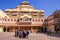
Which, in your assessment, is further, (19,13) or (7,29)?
(19,13)

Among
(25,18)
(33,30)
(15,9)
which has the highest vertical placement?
(15,9)

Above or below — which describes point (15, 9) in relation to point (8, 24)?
above

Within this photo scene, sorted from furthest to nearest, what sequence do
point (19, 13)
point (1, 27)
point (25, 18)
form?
1. point (19, 13)
2. point (25, 18)
3. point (1, 27)

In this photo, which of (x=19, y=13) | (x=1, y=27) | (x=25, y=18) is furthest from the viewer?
(x=19, y=13)

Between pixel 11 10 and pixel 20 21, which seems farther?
pixel 11 10

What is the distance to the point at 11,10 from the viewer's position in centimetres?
8825

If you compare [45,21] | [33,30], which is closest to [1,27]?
[33,30]

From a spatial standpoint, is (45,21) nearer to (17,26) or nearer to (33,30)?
(33,30)

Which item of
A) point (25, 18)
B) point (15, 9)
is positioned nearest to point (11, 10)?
point (15, 9)

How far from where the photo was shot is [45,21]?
2704 inches

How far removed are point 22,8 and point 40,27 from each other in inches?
998

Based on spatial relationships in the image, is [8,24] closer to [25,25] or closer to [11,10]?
[25,25]

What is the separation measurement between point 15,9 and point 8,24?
23420 millimetres

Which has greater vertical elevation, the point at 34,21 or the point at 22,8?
the point at 22,8
